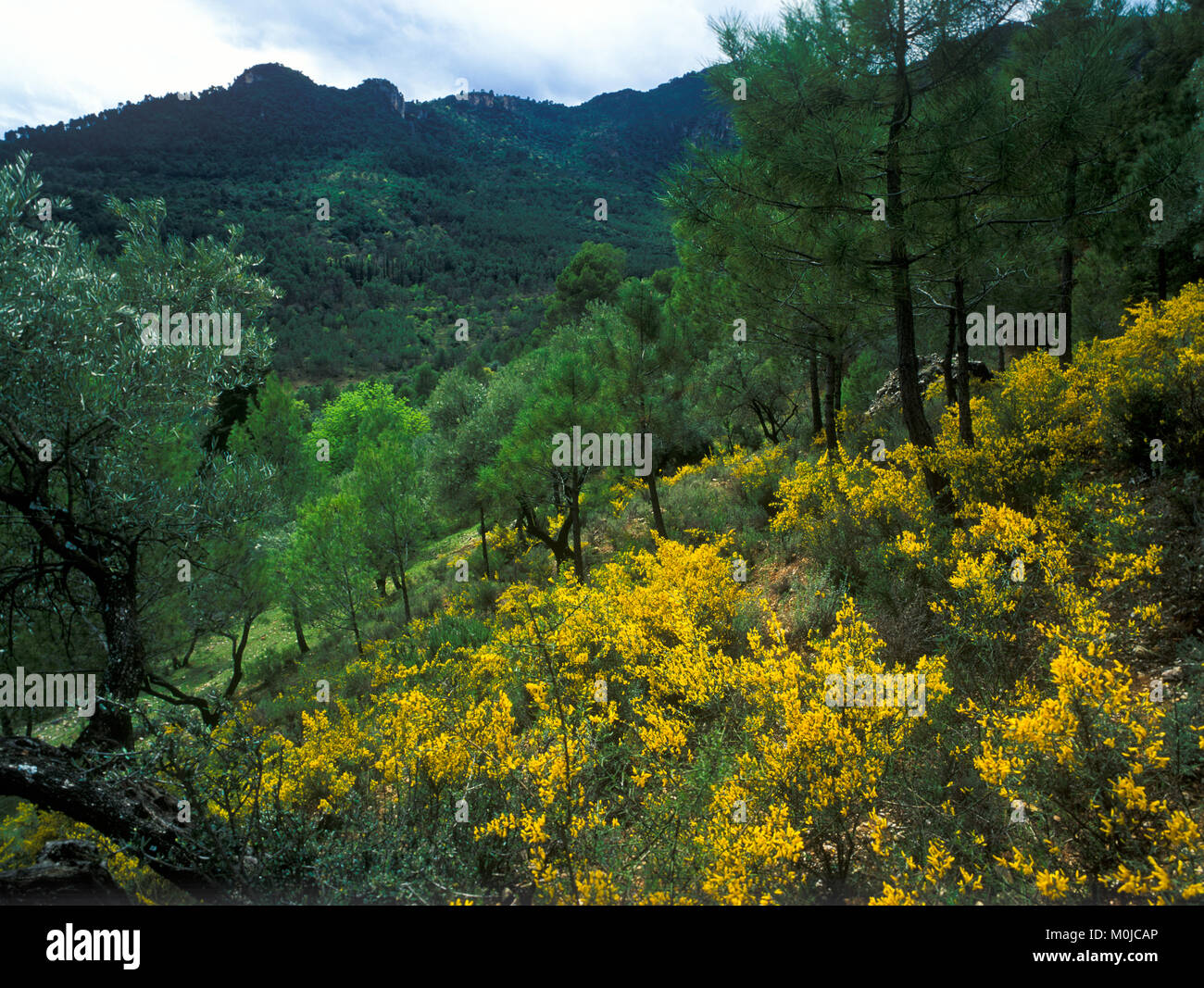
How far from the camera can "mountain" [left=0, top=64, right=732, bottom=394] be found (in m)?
76.0

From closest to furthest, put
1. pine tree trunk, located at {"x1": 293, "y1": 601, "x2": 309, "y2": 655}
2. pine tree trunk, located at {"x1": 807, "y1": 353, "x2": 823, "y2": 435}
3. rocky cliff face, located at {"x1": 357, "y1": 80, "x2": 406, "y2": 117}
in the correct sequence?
pine tree trunk, located at {"x1": 807, "y1": 353, "x2": 823, "y2": 435}
pine tree trunk, located at {"x1": 293, "y1": 601, "x2": 309, "y2": 655}
rocky cliff face, located at {"x1": 357, "y1": 80, "x2": 406, "y2": 117}

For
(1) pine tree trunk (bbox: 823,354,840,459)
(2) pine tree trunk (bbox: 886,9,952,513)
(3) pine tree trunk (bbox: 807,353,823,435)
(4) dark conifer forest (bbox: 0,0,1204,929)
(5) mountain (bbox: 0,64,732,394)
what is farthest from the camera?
(5) mountain (bbox: 0,64,732,394)

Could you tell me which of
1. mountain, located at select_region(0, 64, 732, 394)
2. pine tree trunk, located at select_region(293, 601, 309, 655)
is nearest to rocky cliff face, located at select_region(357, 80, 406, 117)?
mountain, located at select_region(0, 64, 732, 394)

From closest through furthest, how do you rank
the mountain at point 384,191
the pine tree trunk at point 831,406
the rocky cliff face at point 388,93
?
the pine tree trunk at point 831,406
the mountain at point 384,191
the rocky cliff face at point 388,93

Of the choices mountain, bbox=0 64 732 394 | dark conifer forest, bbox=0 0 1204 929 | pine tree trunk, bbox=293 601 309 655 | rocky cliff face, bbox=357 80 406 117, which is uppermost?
rocky cliff face, bbox=357 80 406 117

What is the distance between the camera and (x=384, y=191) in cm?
11800

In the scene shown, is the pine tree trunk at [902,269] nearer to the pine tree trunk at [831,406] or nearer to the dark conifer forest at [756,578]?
the dark conifer forest at [756,578]

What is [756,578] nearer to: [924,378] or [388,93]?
[924,378]

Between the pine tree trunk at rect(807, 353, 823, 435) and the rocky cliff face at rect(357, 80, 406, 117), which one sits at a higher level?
the rocky cliff face at rect(357, 80, 406, 117)

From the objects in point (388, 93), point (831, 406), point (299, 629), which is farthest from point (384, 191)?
point (831, 406)

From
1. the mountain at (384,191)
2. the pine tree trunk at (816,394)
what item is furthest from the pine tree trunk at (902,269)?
the mountain at (384,191)

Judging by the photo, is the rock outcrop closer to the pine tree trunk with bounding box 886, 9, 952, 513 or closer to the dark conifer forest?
the dark conifer forest

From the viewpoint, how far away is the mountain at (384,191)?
76000 millimetres
